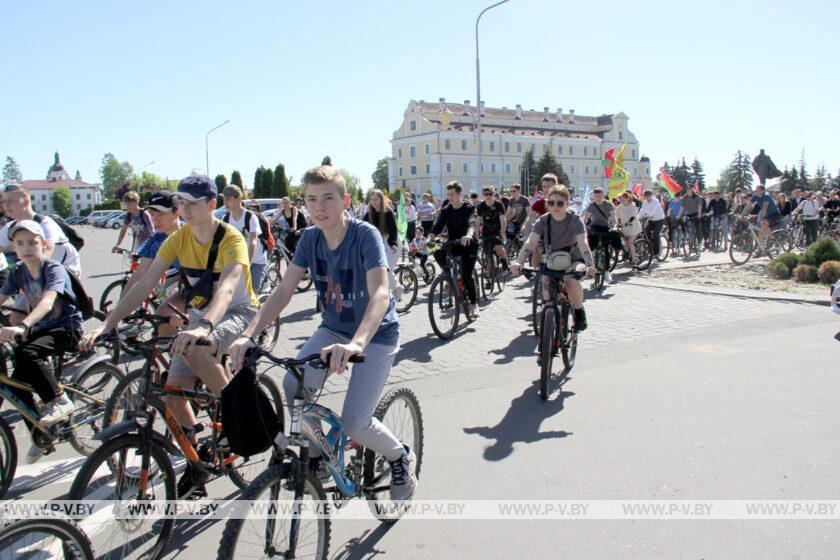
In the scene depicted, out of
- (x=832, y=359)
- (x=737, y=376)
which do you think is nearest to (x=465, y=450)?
(x=737, y=376)

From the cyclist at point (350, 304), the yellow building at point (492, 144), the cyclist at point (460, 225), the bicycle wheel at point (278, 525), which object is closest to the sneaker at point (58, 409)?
the cyclist at point (350, 304)

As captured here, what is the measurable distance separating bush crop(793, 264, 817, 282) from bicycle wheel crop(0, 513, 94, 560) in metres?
13.6

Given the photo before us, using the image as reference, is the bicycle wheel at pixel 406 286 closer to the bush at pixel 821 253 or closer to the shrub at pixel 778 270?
the shrub at pixel 778 270

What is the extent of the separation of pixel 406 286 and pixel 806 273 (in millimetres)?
7982

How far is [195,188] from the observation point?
3.80 m

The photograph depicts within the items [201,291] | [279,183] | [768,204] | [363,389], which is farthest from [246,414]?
[279,183]

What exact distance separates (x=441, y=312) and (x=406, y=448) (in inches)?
200

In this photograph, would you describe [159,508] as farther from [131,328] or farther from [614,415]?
[614,415]

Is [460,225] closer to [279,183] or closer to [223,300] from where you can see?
[223,300]

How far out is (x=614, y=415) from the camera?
17.3ft

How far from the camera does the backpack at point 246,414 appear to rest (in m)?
2.80

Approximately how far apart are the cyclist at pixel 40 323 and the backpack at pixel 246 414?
77.0 inches

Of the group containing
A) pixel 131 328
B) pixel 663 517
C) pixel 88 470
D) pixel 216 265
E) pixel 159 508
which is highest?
pixel 216 265

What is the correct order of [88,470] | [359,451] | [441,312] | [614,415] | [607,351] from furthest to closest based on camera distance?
1. [441,312]
2. [607,351]
3. [614,415]
4. [359,451]
5. [88,470]
